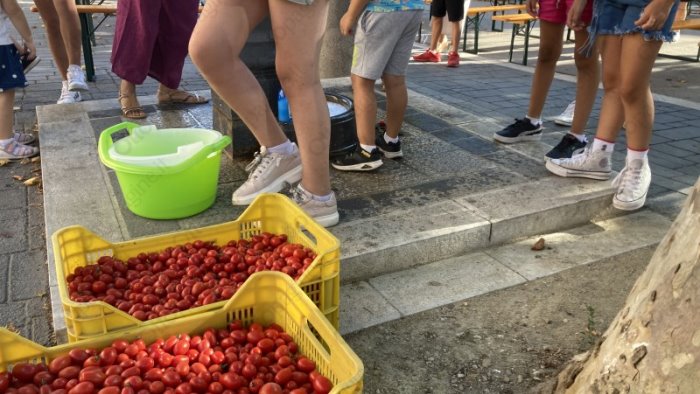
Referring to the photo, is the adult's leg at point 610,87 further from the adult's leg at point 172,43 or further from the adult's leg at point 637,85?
the adult's leg at point 172,43

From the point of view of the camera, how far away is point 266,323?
7.48 feet

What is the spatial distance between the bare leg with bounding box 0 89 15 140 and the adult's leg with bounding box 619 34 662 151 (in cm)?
401

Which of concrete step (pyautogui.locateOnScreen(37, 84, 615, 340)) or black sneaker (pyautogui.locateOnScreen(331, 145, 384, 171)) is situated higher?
black sneaker (pyautogui.locateOnScreen(331, 145, 384, 171))

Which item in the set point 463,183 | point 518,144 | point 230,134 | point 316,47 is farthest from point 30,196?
point 518,144

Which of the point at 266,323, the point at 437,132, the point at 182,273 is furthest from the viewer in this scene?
the point at 437,132

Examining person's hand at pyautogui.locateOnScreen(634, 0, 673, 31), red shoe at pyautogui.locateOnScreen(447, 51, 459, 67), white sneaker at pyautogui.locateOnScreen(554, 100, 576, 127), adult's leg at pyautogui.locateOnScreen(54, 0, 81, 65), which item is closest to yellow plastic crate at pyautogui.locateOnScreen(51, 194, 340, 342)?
person's hand at pyautogui.locateOnScreen(634, 0, 673, 31)

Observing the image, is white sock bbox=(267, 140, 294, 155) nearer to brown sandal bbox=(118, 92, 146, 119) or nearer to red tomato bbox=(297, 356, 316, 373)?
red tomato bbox=(297, 356, 316, 373)

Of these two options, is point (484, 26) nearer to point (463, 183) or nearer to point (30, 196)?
point (463, 183)

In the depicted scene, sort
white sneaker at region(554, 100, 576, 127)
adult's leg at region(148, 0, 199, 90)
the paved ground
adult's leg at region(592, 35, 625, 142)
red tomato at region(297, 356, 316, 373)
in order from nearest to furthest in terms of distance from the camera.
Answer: red tomato at region(297, 356, 316, 373) → the paved ground → adult's leg at region(592, 35, 625, 142) → adult's leg at region(148, 0, 199, 90) → white sneaker at region(554, 100, 576, 127)

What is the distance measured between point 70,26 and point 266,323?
162 inches

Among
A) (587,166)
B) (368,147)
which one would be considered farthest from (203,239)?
(587,166)

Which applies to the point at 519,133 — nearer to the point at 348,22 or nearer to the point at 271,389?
the point at 348,22

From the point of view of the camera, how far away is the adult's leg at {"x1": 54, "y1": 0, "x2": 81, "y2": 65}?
5180 mm

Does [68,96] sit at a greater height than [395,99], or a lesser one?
lesser
